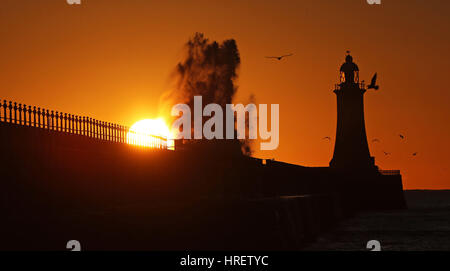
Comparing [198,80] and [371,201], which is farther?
[371,201]

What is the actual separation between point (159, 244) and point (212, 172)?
30054mm

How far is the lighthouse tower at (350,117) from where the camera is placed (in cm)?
9331

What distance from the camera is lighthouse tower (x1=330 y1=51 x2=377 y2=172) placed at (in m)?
93.3

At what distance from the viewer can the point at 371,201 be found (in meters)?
102

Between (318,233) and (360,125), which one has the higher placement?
(360,125)

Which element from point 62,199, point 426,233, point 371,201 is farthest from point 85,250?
point 371,201

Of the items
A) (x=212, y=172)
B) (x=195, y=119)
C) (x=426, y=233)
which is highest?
(x=195, y=119)

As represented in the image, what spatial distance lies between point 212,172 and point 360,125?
144ft

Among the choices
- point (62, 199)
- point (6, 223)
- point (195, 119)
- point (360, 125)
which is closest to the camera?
point (6, 223)

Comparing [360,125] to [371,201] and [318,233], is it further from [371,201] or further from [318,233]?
[318,233]

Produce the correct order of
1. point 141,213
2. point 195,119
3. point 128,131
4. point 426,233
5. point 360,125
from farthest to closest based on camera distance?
point 360,125 < point 195,119 < point 426,233 < point 128,131 < point 141,213

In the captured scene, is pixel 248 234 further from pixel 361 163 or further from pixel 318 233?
pixel 361 163

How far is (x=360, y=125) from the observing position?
9400 centimetres

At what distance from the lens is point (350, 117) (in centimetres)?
9381
